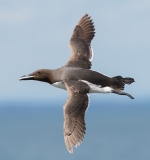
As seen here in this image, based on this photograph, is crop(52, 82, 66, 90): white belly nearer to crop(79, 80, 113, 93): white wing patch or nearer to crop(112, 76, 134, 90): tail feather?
crop(79, 80, 113, 93): white wing patch

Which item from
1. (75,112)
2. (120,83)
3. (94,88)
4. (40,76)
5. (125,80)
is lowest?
(75,112)

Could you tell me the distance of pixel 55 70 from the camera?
85.5 ft

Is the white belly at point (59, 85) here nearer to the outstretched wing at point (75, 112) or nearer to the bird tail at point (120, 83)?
the outstretched wing at point (75, 112)

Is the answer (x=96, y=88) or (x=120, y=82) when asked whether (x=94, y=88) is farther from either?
(x=120, y=82)

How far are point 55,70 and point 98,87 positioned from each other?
5.10 feet

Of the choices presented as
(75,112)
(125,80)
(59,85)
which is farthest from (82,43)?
(75,112)

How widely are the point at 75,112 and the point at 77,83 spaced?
45.1 inches

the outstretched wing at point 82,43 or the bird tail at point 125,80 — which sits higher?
the outstretched wing at point 82,43

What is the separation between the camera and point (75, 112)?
24.5 meters

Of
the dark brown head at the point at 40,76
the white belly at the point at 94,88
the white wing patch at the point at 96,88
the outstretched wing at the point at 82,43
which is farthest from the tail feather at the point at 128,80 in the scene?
the dark brown head at the point at 40,76

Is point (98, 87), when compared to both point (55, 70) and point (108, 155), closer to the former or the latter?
point (55, 70)

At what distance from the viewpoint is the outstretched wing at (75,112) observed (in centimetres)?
2405

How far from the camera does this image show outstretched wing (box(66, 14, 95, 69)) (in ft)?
89.8
